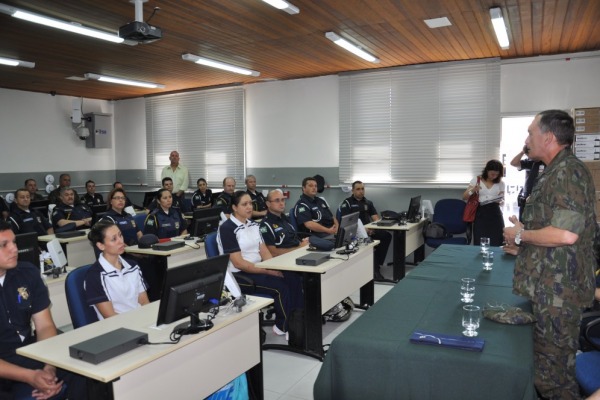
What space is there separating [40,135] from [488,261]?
30.8 ft

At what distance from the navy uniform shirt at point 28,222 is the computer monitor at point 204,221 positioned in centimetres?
243

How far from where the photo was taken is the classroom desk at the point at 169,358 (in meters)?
2.08

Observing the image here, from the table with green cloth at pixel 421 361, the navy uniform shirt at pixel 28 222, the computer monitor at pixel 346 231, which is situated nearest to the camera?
the table with green cloth at pixel 421 361

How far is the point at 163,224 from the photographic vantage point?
19.8 ft

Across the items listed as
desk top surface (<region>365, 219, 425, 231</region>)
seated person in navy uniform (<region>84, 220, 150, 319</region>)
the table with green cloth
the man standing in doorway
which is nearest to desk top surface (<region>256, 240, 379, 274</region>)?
seated person in navy uniform (<region>84, 220, 150, 319</region>)

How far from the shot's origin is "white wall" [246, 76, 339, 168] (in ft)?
28.2

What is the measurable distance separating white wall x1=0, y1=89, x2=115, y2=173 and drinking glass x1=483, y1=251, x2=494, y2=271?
9115 millimetres

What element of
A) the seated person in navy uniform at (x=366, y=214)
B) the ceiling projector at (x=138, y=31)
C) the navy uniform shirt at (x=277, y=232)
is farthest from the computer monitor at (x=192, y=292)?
the seated person in navy uniform at (x=366, y=214)

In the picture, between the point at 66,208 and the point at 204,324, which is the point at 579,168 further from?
the point at 66,208

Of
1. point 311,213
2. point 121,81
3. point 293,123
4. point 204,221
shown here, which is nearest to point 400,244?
point 311,213

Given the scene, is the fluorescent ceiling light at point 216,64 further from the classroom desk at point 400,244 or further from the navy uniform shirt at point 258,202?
the classroom desk at point 400,244

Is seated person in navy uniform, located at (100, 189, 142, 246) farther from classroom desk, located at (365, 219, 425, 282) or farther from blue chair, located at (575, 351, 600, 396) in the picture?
blue chair, located at (575, 351, 600, 396)

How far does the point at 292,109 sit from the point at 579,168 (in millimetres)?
6981

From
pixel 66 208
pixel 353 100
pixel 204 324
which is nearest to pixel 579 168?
pixel 204 324
